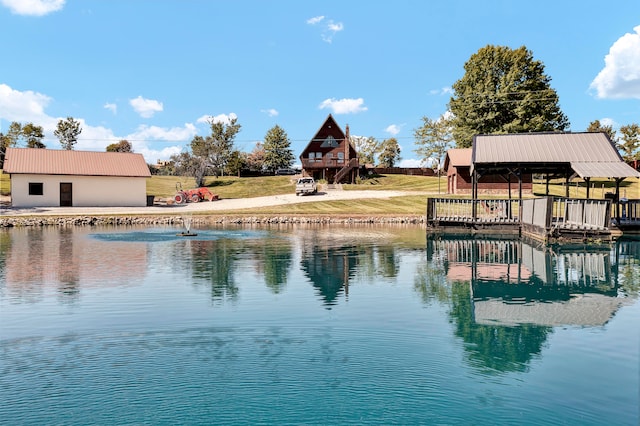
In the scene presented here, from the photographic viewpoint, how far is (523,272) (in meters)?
20.4

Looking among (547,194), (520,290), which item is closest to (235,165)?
(547,194)

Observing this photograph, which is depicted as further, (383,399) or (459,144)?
(459,144)

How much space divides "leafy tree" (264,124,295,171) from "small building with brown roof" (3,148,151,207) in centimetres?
4322

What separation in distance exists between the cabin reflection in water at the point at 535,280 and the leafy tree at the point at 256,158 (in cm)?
7950

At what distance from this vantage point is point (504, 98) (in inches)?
2827

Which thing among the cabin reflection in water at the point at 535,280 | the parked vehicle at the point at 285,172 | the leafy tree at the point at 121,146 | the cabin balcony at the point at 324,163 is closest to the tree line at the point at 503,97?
the cabin balcony at the point at 324,163

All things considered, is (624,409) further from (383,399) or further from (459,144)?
(459,144)

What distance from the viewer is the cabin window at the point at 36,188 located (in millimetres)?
54781

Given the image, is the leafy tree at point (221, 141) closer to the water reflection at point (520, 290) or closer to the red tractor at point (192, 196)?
the red tractor at point (192, 196)

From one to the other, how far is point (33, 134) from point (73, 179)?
5738cm

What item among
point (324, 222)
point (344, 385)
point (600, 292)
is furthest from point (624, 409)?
point (324, 222)

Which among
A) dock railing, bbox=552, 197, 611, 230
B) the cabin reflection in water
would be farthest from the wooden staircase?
dock railing, bbox=552, 197, 611, 230

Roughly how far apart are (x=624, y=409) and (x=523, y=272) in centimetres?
1318

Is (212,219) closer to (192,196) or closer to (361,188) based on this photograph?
(192,196)
